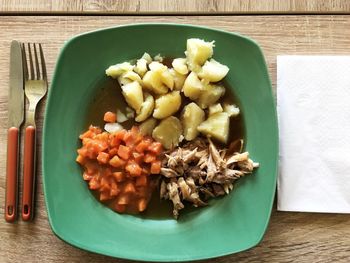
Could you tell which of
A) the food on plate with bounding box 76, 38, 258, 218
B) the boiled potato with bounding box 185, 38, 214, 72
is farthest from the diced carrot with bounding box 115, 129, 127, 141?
the boiled potato with bounding box 185, 38, 214, 72

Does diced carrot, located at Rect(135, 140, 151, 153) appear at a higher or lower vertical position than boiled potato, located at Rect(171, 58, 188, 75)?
lower

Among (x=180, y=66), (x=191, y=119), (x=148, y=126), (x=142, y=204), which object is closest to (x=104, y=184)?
(x=142, y=204)

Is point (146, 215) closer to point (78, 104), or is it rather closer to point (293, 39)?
point (78, 104)

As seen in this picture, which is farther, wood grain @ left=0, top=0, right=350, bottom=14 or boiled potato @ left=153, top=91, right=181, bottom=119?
wood grain @ left=0, top=0, right=350, bottom=14

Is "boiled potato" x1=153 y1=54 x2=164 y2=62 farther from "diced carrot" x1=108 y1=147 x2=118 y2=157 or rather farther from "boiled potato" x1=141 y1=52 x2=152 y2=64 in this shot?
"diced carrot" x1=108 y1=147 x2=118 y2=157

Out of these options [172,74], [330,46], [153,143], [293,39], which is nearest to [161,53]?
[172,74]

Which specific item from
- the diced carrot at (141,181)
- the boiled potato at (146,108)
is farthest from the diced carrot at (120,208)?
the boiled potato at (146,108)

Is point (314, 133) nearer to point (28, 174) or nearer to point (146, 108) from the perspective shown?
point (146, 108)
